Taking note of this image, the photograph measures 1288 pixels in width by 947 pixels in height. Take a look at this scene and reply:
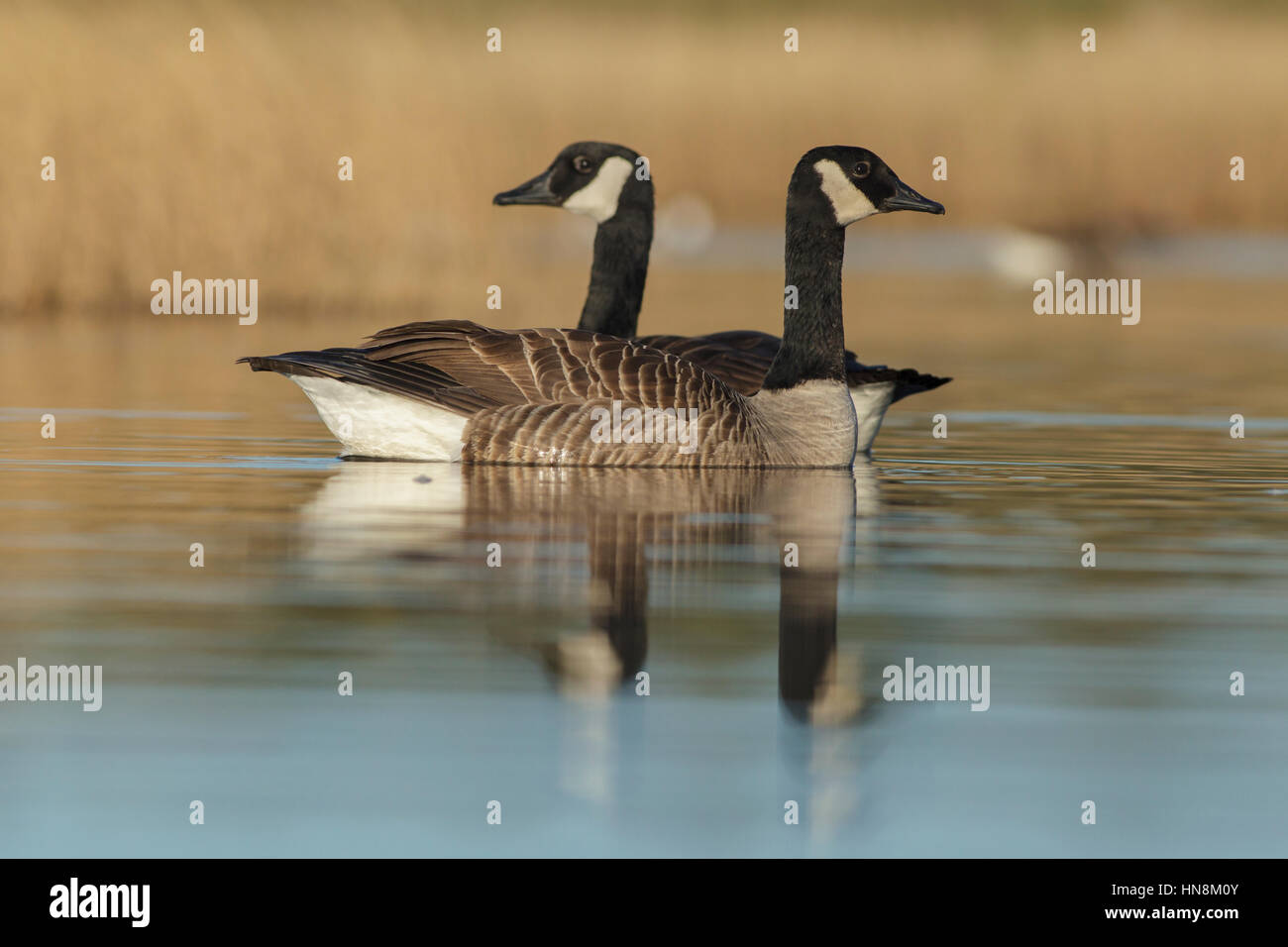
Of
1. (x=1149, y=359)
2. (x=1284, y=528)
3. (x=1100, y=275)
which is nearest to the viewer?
(x=1284, y=528)

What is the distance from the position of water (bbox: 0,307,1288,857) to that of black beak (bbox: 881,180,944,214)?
1.88m

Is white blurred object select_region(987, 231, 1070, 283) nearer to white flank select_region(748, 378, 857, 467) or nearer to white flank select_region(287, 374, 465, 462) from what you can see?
white flank select_region(748, 378, 857, 467)

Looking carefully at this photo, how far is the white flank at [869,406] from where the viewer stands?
1492 cm

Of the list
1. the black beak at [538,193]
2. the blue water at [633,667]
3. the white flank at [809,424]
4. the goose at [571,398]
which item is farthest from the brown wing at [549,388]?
the black beak at [538,193]

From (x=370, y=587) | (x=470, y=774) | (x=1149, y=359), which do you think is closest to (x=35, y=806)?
(x=470, y=774)

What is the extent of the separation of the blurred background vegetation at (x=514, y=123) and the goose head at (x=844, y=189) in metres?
12.0

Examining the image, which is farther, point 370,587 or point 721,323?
point 721,323

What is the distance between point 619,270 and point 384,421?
3.17m

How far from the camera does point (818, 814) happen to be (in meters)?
5.45

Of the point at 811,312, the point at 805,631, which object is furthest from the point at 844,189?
the point at 805,631

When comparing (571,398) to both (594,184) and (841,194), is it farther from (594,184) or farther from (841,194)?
(594,184)

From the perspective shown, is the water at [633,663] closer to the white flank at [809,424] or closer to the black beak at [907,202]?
the white flank at [809,424]

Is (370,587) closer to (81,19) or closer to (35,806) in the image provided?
(35,806)

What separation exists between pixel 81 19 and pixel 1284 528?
18307 millimetres
